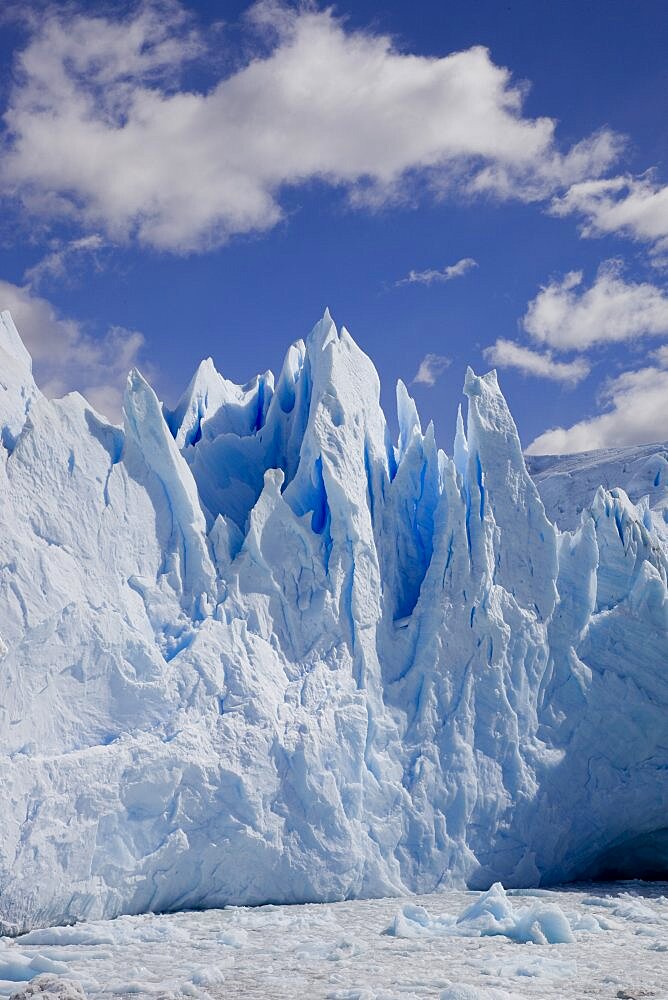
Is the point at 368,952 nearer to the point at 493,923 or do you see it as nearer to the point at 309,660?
the point at 493,923

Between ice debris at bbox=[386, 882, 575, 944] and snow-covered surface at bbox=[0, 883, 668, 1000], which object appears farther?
ice debris at bbox=[386, 882, 575, 944]

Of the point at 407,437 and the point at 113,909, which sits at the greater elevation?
the point at 407,437

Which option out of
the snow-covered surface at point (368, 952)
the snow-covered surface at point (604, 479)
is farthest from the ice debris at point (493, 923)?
the snow-covered surface at point (604, 479)

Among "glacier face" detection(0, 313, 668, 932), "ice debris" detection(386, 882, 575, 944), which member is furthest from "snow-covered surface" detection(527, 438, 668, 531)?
"ice debris" detection(386, 882, 575, 944)

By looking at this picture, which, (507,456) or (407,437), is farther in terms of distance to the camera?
(407,437)

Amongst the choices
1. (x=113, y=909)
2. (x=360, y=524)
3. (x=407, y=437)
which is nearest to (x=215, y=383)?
(x=407, y=437)

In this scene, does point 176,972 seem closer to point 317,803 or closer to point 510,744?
point 317,803

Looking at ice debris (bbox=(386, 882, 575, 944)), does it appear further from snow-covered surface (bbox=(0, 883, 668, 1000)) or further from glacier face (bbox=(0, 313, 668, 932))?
glacier face (bbox=(0, 313, 668, 932))
